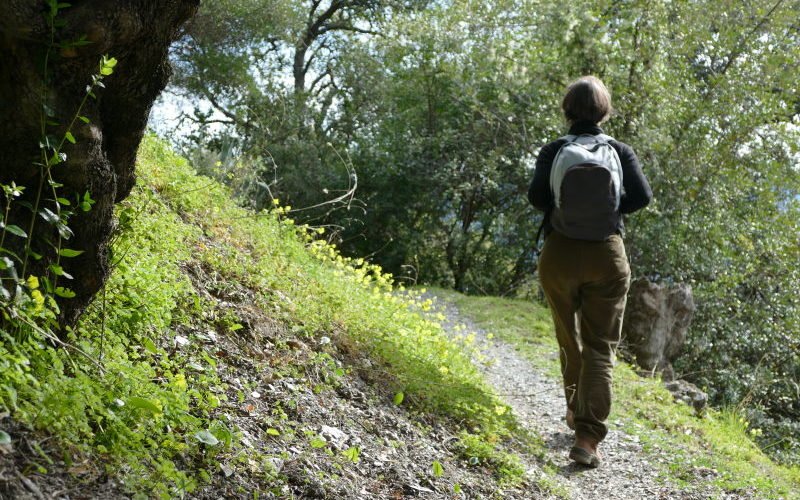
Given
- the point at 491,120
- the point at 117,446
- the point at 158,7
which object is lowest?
the point at 117,446

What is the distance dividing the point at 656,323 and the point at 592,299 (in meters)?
6.35

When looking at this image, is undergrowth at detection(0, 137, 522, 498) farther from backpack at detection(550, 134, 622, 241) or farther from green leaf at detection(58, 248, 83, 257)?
backpack at detection(550, 134, 622, 241)

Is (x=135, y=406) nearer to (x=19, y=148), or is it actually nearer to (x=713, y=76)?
(x=19, y=148)

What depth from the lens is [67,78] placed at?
9.52 feet

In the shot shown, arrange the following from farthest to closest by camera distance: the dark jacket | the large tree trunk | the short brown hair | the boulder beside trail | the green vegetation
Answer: the boulder beside trail < the green vegetation < the short brown hair < the dark jacket < the large tree trunk

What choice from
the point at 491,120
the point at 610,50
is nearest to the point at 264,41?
the point at 491,120

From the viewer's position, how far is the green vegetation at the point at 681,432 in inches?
238

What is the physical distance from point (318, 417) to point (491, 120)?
12.5 metres

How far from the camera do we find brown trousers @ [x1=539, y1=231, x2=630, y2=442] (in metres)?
5.37

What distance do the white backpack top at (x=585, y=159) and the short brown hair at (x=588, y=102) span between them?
263 mm

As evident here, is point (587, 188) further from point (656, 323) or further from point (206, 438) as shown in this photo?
point (656, 323)

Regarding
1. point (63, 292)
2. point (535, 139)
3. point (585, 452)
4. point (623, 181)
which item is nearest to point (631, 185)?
point (623, 181)

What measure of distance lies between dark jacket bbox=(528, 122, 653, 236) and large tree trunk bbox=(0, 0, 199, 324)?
2.98m

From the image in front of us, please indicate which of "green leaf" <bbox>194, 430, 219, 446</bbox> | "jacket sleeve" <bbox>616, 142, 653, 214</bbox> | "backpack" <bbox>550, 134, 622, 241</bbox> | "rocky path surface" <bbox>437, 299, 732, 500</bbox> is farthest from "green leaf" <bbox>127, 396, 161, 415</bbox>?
"jacket sleeve" <bbox>616, 142, 653, 214</bbox>
